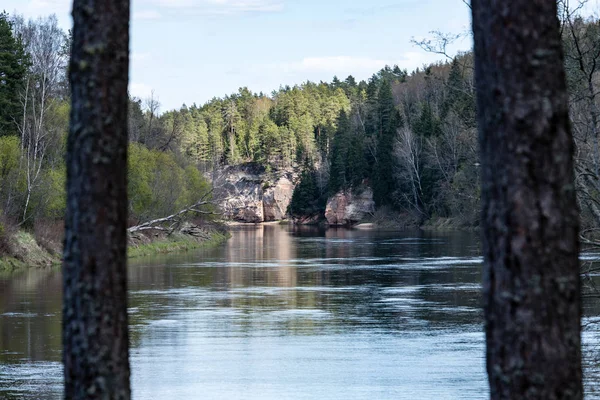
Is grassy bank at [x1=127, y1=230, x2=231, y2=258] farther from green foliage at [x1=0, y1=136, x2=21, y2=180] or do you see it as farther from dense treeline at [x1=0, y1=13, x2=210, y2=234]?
green foliage at [x1=0, y1=136, x2=21, y2=180]

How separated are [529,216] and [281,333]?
18.1 metres

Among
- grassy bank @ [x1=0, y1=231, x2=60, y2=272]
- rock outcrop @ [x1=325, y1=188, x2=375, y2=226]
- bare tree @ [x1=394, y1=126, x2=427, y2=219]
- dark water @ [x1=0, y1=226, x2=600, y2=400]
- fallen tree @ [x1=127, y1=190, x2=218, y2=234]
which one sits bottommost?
dark water @ [x1=0, y1=226, x2=600, y2=400]

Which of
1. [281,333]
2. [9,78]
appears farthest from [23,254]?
[281,333]

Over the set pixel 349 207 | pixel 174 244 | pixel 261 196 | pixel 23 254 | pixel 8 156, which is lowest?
pixel 23 254

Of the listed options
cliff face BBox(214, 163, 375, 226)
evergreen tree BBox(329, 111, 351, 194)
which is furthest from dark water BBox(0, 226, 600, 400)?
cliff face BBox(214, 163, 375, 226)

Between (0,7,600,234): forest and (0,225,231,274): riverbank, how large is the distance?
1.16m

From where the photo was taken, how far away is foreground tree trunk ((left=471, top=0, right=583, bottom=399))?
4707 mm

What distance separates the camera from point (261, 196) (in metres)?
157

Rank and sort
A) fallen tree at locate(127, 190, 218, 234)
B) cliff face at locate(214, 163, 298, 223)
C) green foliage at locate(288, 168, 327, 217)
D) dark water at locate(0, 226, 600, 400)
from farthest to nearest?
1. cliff face at locate(214, 163, 298, 223)
2. green foliage at locate(288, 168, 327, 217)
3. fallen tree at locate(127, 190, 218, 234)
4. dark water at locate(0, 226, 600, 400)

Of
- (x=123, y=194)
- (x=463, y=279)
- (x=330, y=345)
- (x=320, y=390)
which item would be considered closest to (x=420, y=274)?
(x=463, y=279)

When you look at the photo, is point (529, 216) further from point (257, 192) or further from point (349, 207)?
point (257, 192)

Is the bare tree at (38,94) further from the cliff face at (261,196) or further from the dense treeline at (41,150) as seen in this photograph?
the cliff face at (261,196)

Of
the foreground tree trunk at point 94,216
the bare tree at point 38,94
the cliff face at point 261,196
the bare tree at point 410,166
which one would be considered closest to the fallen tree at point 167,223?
the bare tree at point 38,94

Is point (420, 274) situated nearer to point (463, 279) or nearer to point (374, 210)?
point (463, 279)
